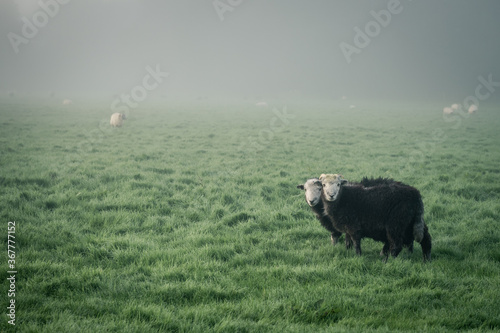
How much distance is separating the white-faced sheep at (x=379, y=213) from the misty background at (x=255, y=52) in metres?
67.0

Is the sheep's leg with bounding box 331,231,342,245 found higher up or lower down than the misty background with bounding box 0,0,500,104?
lower down

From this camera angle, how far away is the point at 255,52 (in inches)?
4186

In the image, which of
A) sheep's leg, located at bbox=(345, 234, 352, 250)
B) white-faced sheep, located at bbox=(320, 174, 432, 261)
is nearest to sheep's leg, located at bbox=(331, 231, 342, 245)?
sheep's leg, located at bbox=(345, 234, 352, 250)

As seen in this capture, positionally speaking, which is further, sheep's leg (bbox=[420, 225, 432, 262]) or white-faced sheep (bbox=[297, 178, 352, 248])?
white-faced sheep (bbox=[297, 178, 352, 248])

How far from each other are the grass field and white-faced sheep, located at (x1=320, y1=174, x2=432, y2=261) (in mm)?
334

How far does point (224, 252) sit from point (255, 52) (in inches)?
4283

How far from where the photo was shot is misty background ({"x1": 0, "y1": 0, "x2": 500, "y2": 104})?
74.8 meters

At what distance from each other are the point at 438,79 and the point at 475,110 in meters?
42.5

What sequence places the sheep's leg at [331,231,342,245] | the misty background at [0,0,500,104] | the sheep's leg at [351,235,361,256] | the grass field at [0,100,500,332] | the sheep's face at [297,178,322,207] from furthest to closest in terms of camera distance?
the misty background at [0,0,500,104], the sheep's leg at [331,231,342,245], the sheep's face at [297,178,322,207], the sheep's leg at [351,235,361,256], the grass field at [0,100,500,332]

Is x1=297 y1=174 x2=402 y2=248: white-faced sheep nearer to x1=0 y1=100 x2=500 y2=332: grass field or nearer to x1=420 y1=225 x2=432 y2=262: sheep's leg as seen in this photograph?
x1=0 y1=100 x2=500 y2=332: grass field

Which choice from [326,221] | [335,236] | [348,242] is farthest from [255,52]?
[348,242]

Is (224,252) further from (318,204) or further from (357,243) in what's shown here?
(357,243)

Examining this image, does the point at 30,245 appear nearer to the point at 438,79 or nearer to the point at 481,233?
the point at 481,233

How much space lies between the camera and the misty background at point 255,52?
74.8 meters
